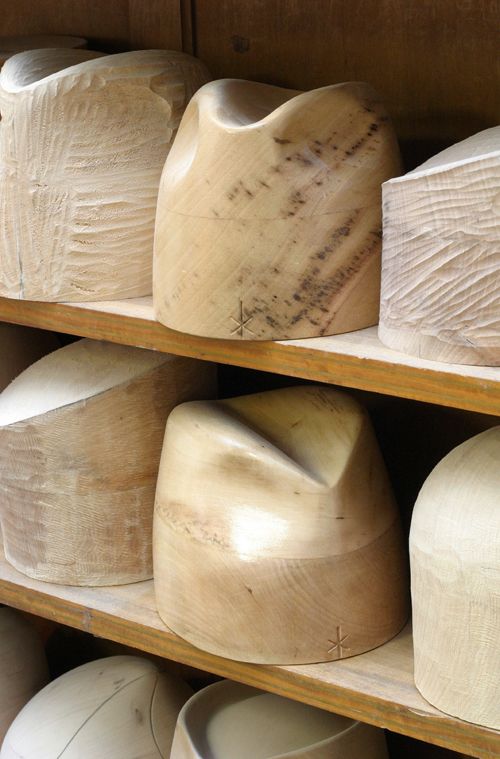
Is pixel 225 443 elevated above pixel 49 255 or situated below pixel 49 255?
below

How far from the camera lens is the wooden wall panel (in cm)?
154

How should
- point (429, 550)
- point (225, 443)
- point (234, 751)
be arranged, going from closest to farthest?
point (429, 550) → point (225, 443) → point (234, 751)

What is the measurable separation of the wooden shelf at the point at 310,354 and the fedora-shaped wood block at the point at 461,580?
0.32ft

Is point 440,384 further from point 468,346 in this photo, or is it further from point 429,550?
point 429,550

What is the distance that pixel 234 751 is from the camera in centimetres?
161

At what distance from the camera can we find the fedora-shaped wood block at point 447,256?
124cm

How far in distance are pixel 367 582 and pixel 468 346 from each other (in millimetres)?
353

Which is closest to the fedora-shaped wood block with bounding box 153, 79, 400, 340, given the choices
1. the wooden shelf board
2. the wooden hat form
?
the wooden shelf board

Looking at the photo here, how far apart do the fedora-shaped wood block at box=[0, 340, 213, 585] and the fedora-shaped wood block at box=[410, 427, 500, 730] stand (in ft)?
1.37

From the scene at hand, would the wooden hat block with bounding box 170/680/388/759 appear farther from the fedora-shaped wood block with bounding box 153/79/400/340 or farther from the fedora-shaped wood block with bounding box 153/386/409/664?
the fedora-shaped wood block with bounding box 153/79/400/340

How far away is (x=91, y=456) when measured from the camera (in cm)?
166

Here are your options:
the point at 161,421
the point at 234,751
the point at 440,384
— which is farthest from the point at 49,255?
the point at 234,751

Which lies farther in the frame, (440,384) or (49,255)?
(49,255)

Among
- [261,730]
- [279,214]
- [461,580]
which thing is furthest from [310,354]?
[261,730]
